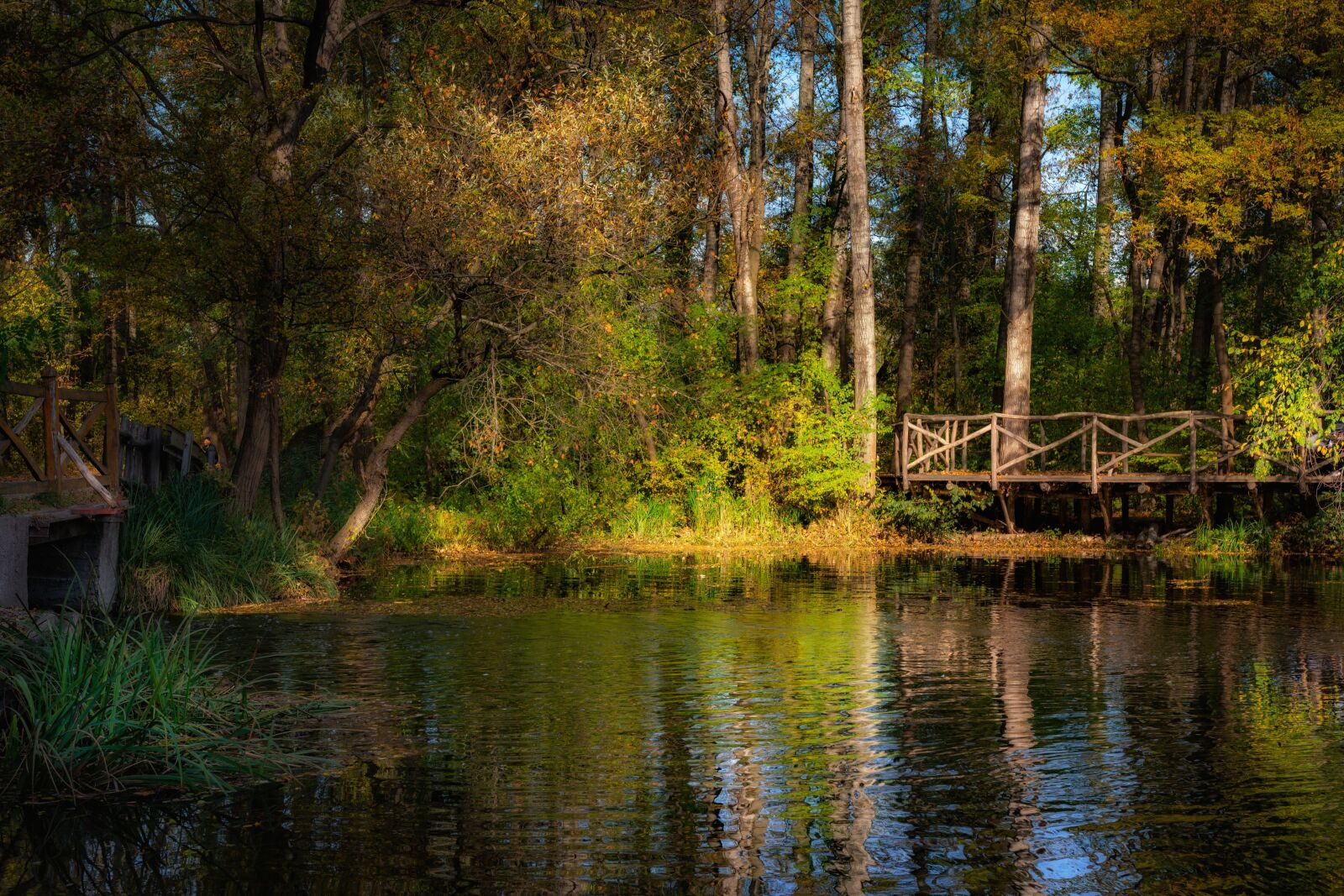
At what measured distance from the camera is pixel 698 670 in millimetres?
12812

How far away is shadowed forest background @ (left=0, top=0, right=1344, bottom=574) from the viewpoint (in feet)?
62.2

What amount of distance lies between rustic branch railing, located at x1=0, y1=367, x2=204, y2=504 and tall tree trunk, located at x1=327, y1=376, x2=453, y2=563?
239 centimetres

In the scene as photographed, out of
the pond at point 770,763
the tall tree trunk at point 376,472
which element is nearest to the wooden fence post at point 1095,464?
the pond at point 770,763

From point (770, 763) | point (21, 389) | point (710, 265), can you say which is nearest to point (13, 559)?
point (21, 389)

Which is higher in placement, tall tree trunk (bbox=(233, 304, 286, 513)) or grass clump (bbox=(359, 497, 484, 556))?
tall tree trunk (bbox=(233, 304, 286, 513))

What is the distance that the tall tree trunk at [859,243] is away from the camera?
29938 millimetres

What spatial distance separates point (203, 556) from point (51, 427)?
11.1 ft

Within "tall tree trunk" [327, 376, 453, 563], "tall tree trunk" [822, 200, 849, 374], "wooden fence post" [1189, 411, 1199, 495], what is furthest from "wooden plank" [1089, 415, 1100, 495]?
"tall tree trunk" [327, 376, 453, 563]

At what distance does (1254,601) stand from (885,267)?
989 inches

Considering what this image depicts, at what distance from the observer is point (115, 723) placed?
27.3ft

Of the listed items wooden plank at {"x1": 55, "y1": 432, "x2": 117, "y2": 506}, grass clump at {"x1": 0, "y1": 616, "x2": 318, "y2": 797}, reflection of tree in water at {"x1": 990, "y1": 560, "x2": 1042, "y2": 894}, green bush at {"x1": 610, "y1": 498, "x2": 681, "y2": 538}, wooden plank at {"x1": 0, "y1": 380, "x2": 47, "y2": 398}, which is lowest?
reflection of tree in water at {"x1": 990, "y1": 560, "x2": 1042, "y2": 894}

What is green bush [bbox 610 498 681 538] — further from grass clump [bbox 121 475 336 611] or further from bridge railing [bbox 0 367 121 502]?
bridge railing [bbox 0 367 121 502]

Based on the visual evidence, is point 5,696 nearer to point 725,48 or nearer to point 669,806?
point 669,806

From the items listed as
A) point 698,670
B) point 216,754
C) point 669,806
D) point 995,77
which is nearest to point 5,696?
point 216,754
